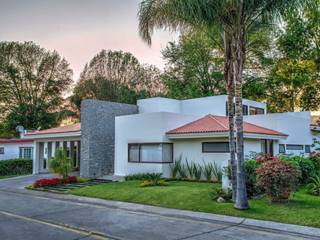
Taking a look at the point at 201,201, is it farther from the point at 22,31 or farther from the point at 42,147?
the point at 42,147

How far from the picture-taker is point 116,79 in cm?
4409

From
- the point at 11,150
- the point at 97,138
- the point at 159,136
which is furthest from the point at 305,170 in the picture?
the point at 11,150

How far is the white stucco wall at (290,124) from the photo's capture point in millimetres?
23141

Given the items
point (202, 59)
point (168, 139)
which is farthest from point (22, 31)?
point (202, 59)

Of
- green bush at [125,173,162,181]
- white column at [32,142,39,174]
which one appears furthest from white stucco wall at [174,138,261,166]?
white column at [32,142,39,174]

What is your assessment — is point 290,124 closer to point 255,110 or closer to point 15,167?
point 255,110

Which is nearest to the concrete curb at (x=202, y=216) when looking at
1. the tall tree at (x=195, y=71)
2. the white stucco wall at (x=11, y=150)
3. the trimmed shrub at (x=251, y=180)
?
the trimmed shrub at (x=251, y=180)

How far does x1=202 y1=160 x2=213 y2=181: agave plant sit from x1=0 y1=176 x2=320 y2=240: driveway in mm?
6691

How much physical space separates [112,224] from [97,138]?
540 inches

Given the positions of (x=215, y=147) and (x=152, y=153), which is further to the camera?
(x=152, y=153)

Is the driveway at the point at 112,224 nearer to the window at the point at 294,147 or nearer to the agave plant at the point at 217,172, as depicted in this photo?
the agave plant at the point at 217,172

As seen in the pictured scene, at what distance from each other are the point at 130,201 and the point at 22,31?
10.8 m

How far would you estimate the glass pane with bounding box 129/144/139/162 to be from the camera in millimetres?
21422

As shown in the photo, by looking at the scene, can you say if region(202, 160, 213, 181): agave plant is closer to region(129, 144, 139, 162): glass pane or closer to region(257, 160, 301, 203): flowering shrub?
region(129, 144, 139, 162): glass pane
